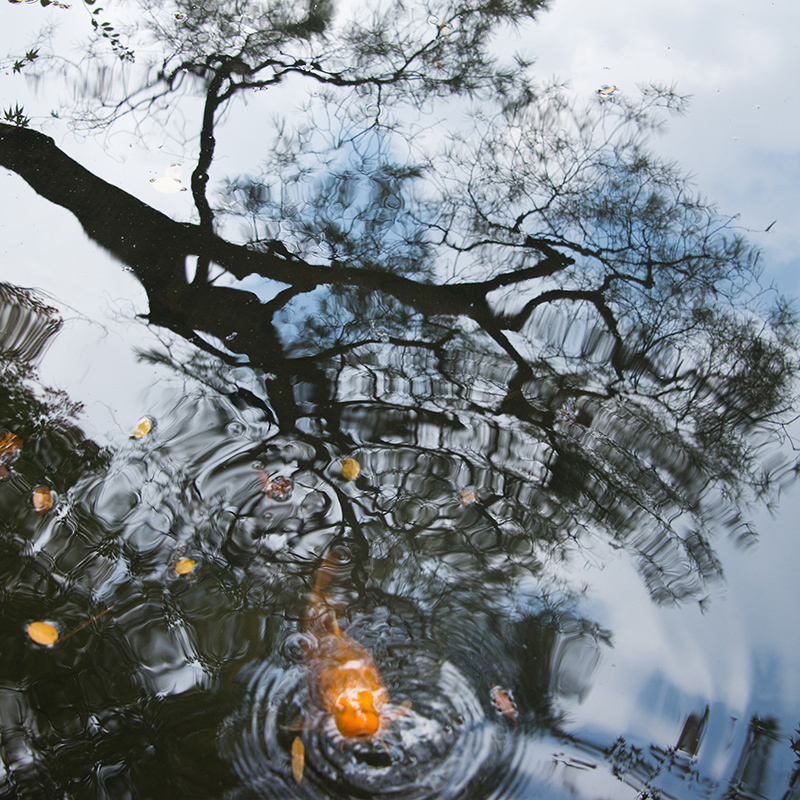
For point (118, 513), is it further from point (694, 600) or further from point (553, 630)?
point (694, 600)

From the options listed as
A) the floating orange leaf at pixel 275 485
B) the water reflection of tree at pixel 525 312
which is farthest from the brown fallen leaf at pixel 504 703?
the floating orange leaf at pixel 275 485

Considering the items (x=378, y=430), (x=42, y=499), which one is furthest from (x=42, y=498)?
(x=378, y=430)

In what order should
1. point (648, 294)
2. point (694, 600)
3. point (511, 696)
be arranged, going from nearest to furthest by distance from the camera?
point (511, 696), point (694, 600), point (648, 294)

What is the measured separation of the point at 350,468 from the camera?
1834 millimetres

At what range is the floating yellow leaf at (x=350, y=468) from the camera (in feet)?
5.98

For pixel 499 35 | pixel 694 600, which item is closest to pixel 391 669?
pixel 694 600

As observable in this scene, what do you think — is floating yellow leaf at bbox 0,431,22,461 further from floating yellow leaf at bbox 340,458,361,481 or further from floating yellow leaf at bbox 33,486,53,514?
floating yellow leaf at bbox 340,458,361,481

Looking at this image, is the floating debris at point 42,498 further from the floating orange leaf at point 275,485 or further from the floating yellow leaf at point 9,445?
the floating orange leaf at point 275,485

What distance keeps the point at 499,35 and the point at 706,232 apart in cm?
132

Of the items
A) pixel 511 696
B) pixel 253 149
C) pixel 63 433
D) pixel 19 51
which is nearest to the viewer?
pixel 511 696

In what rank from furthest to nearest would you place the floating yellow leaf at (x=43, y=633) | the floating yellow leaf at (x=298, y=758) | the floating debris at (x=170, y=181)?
the floating debris at (x=170, y=181) → the floating yellow leaf at (x=43, y=633) → the floating yellow leaf at (x=298, y=758)

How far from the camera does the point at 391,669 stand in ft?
5.29

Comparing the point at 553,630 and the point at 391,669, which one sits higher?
the point at 553,630

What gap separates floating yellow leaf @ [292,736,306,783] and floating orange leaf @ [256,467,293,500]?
2.22ft
